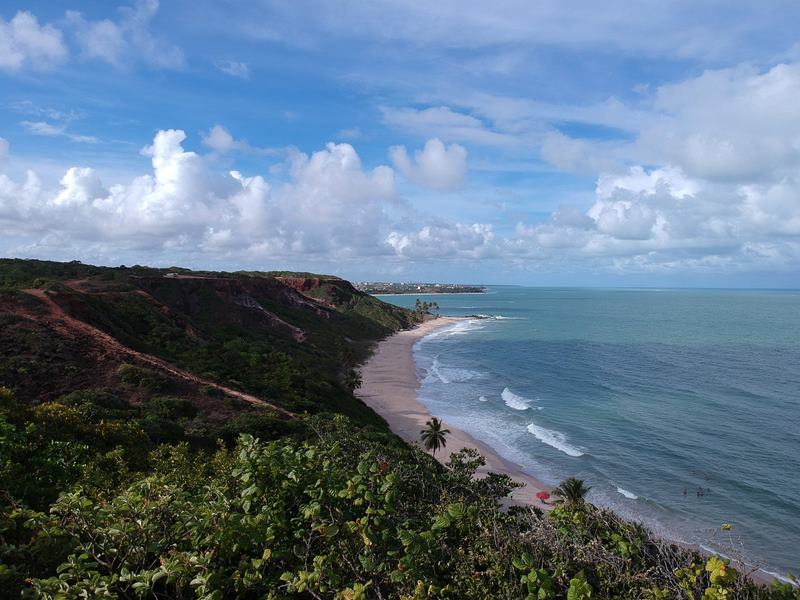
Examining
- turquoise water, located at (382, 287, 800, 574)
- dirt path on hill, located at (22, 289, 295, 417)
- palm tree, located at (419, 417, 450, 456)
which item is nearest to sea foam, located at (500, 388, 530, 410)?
turquoise water, located at (382, 287, 800, 574)

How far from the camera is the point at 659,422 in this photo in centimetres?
4444

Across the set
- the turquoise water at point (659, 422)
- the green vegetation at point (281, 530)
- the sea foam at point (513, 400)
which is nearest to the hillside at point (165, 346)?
the green vegetation at point (281, 530)

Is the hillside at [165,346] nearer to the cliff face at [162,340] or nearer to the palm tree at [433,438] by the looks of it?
the cliff face at [162,340]

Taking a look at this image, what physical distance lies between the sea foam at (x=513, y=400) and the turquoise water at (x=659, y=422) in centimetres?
12

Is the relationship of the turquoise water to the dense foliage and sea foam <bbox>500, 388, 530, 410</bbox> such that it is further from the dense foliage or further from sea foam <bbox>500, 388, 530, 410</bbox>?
the dense foliage

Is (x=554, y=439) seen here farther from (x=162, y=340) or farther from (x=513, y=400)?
(x=162, y=340)

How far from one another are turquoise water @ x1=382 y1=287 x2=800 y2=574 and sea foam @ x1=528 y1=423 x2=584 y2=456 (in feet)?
0.53

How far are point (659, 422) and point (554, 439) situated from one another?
11.2 metres

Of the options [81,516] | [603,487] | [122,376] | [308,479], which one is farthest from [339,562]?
[603,487]

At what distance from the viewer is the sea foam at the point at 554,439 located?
38.6 m

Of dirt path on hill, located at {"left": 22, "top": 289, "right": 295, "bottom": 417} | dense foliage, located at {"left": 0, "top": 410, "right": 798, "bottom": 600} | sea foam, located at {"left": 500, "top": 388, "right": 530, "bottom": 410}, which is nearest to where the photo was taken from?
dense foliage, located at {"left": 0, "top": 410, "right": 798, "bottom": 600}

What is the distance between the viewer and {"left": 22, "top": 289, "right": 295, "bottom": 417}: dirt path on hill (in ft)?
99.4

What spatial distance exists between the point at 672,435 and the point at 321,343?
172 feet

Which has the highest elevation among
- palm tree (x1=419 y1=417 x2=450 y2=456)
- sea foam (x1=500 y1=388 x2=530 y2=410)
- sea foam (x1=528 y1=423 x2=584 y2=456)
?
palm tree (x1=419 y1=417 x2=450 y2=456)
